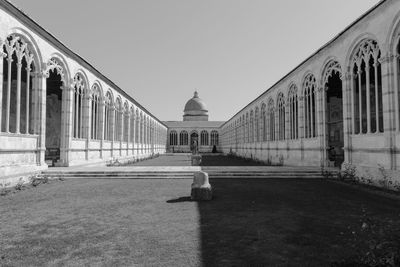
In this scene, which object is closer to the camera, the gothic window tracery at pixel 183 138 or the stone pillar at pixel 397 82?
the stone pillar at pixel 397 82

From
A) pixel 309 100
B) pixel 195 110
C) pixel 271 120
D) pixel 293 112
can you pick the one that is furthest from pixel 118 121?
pixel 195 110

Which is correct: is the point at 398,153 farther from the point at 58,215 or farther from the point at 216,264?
the point at 58,215

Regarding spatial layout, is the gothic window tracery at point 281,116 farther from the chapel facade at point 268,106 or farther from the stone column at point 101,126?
the stone column at point 101,126

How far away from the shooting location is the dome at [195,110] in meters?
78.1

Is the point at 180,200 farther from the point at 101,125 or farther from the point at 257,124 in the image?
the point at 257,124

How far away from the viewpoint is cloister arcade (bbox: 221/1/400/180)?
35.0ft

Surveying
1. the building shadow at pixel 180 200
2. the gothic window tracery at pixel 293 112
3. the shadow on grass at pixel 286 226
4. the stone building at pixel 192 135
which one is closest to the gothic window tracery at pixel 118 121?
the gothic window tracery at pixel 293 112

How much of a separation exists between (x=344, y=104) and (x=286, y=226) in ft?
33.5

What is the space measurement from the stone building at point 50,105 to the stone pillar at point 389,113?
1450cm

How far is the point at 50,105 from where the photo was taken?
23.4 metres

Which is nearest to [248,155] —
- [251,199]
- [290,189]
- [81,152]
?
[81,152]

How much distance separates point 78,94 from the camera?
18094mm

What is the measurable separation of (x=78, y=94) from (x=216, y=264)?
55.1ft

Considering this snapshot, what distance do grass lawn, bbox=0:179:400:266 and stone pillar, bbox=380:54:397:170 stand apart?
2026 mm
